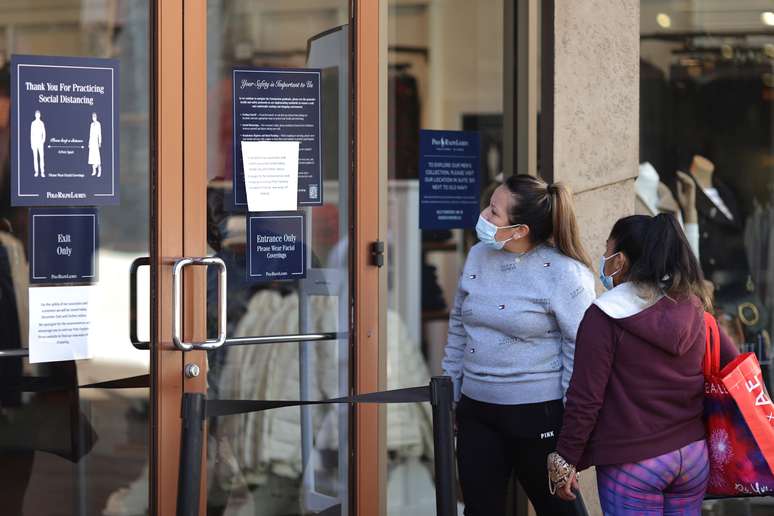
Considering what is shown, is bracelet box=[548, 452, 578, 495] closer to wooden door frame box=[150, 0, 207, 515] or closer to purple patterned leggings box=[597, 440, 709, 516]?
purple patterned leggings box=[597, 440, 709, 516]

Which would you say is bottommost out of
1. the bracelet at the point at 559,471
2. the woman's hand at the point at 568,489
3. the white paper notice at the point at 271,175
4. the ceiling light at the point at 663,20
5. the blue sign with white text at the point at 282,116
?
the woman's hand at the point at 568,489

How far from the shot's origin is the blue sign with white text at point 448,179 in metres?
5.48

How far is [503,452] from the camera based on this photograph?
4.20 meters

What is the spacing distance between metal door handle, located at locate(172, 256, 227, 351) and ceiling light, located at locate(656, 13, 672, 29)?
3504mm

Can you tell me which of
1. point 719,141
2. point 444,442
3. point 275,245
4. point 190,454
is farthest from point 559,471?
point 719,141

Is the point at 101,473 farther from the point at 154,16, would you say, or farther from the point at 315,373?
the point at 154,16

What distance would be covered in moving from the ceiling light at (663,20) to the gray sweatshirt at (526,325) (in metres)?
2.89

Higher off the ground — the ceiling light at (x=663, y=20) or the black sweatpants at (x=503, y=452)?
the ceiling light at (x=663, y=20)

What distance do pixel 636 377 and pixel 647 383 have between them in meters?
0.04

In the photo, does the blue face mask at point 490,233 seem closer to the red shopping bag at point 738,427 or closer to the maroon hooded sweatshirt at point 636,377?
the maroon hooded sweatshirt at point 636,377

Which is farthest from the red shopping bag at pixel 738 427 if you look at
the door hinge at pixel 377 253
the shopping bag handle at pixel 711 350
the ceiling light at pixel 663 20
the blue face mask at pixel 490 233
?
the ceiling light at pixel 663 20

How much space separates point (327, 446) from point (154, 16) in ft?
6.11

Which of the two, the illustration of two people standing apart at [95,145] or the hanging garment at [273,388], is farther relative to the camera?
the hanging garment at [273,388]

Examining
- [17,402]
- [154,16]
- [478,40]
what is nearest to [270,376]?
[17,402]
